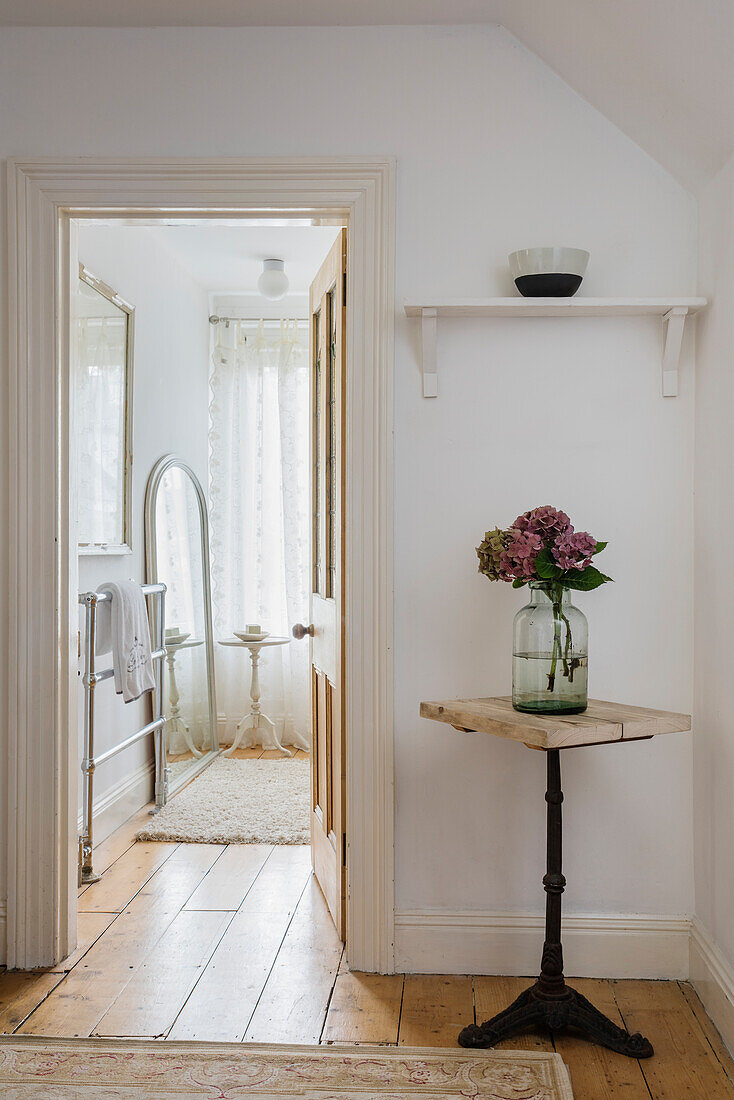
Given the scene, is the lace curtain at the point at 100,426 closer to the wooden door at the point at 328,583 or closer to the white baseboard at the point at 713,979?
the wooden door at the point at 328,583

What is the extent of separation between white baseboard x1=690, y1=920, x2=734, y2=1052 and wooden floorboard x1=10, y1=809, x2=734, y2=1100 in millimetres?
30

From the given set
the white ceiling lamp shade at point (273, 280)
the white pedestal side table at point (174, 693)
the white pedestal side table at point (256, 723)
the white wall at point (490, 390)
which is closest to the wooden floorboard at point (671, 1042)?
the white wall at point (490, 390)

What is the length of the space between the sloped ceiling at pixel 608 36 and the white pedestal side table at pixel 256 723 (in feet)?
10.8

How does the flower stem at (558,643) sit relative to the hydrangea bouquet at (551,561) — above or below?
below

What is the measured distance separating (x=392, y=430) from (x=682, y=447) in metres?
0.80

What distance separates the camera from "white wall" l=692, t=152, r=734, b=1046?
2.29 metres

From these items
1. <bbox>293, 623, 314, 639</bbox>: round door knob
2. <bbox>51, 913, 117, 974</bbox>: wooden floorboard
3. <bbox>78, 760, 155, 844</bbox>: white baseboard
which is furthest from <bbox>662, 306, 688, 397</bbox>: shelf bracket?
<bbox>78, 760, 155, 844</bbox>: white baseboard

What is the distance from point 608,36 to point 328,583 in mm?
1730

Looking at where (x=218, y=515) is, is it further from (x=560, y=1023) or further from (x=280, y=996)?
(x=560, y=1023)

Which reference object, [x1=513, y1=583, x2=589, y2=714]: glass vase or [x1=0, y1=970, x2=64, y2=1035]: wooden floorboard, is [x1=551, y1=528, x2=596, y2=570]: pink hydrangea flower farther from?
[x1=0, y1=970, x2=64, y2=1035]: wooden floorboard

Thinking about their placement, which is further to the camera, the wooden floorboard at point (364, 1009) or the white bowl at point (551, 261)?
the white bowl at point (551, 261)

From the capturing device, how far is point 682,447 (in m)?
2.57

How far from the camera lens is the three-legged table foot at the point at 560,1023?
2160mm

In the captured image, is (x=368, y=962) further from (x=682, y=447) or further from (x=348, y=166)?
(x=348, y=166)
